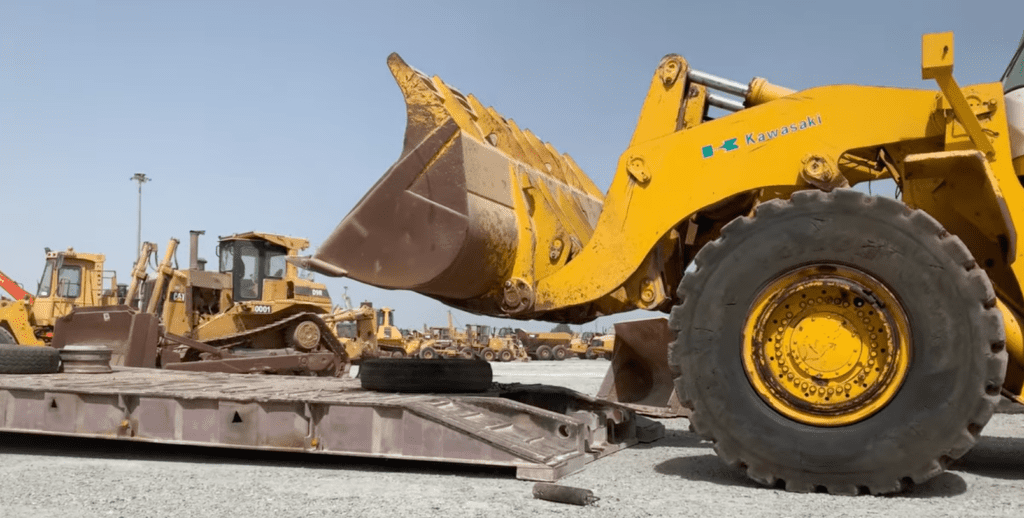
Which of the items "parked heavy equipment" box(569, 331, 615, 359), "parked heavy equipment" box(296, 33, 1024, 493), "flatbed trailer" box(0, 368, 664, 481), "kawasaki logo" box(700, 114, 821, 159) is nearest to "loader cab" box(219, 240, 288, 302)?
"flatbed trailer" box(0, 368, 664, 481)

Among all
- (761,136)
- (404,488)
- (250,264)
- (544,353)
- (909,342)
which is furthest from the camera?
(544,353)

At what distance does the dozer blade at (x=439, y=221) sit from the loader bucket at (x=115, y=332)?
7567mm

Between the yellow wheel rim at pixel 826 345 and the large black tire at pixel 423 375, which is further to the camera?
the large black tire at pixel 423 375

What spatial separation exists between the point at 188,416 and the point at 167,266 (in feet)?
37.3

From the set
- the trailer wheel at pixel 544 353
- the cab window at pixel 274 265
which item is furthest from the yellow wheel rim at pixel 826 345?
the trailer wheel at pixel 544 353

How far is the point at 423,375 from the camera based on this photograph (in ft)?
22.8

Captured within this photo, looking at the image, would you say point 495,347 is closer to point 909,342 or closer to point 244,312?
point 244,312

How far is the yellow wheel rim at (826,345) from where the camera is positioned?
4.79m

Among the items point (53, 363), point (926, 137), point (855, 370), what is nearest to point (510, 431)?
point (855, 370)

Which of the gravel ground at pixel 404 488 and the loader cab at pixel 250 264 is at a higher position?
the loader cab at pixel 250 264

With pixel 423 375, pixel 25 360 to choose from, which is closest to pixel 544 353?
pixel 25 360

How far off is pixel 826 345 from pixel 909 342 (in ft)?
1.40

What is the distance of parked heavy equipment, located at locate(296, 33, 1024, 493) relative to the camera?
15.4 feet

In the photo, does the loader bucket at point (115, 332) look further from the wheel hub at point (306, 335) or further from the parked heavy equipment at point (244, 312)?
the wheel hub at point (306, 335)
